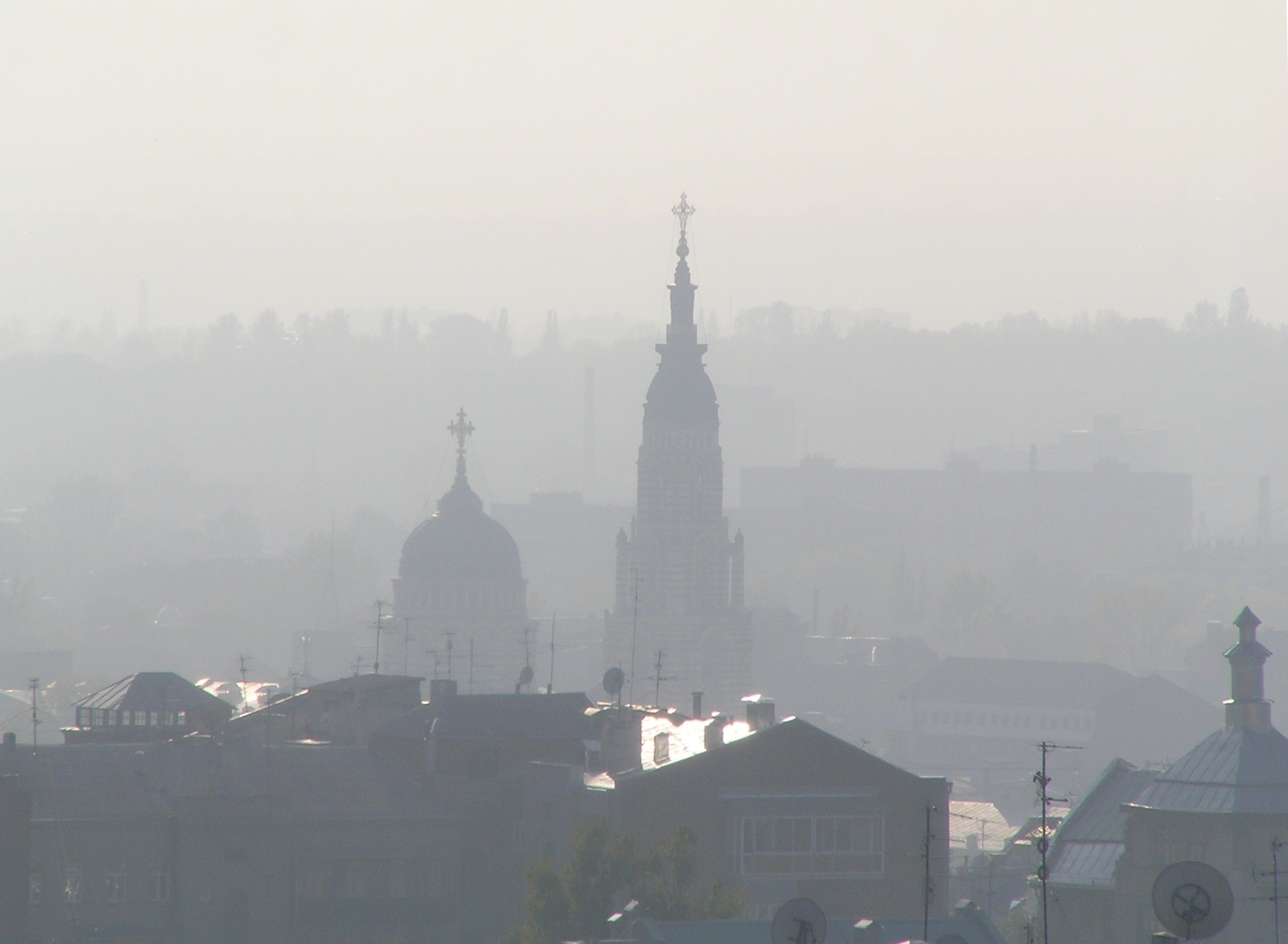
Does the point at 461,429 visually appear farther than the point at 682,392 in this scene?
No

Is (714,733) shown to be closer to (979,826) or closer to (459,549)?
(979,826)

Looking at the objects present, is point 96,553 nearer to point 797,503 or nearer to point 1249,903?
point 797,503

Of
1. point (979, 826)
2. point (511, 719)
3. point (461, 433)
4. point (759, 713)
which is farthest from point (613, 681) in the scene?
point (461, 433)

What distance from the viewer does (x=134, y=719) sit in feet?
167

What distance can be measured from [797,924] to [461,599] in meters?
65.3

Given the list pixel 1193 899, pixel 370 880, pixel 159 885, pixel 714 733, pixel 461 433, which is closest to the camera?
pixel 1193 899

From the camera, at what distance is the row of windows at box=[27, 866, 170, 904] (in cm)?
3509

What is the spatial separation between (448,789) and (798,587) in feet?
365

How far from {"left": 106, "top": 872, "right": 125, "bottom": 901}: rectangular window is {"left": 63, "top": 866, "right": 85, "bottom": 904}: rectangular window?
316mm

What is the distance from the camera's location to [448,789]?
39156mm

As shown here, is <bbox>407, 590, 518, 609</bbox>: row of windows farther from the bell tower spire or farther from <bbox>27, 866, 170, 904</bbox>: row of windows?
<bbox>27, 866, 170, 904</bbox>: row of windows

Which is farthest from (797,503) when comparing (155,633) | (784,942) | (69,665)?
(784,942)

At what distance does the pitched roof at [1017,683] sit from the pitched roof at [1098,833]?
56.6m

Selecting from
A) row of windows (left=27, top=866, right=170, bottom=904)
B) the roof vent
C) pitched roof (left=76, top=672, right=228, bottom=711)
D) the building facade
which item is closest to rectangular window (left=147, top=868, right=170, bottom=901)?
row of windows (left=27, top=866, right=170, bottom=904)
